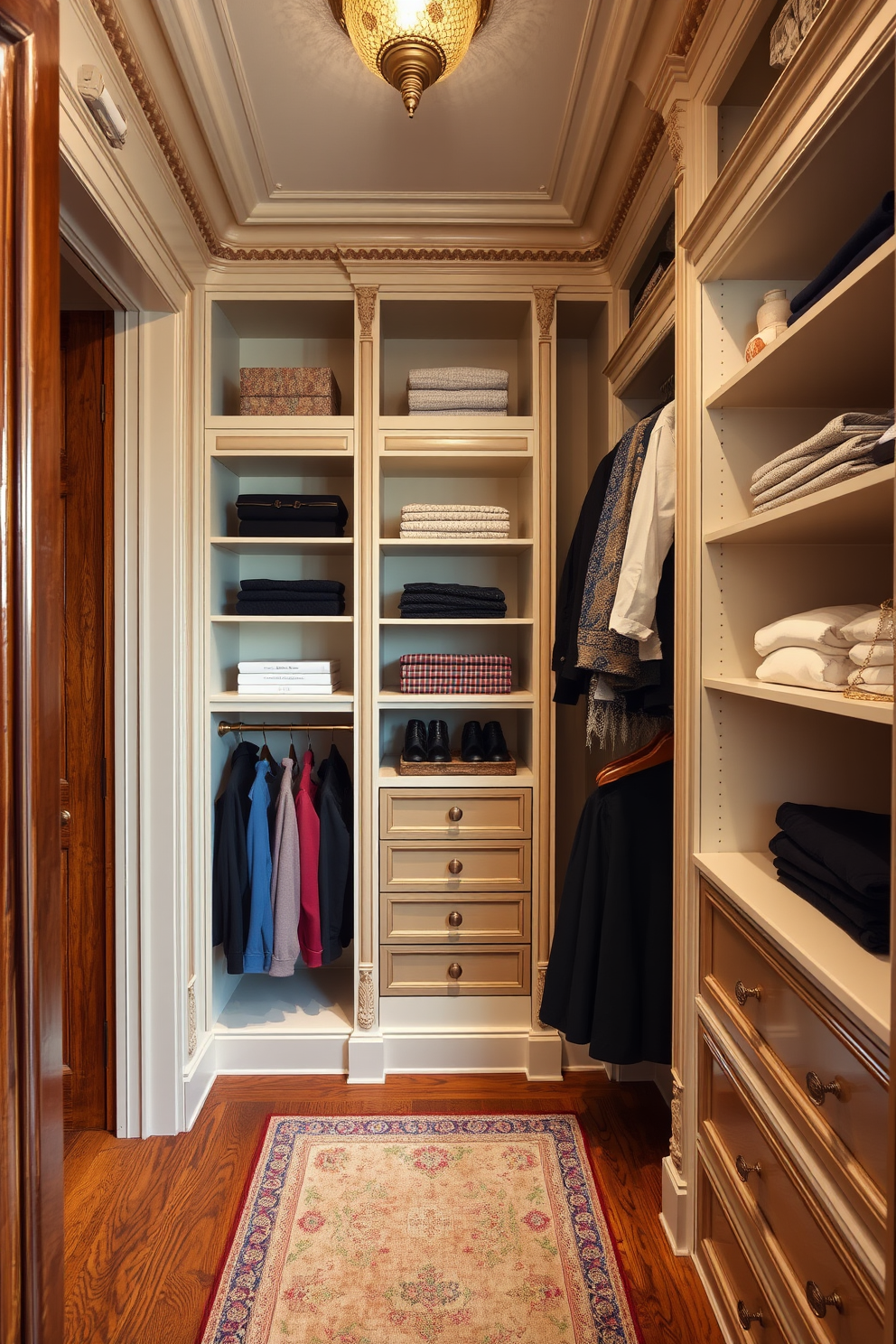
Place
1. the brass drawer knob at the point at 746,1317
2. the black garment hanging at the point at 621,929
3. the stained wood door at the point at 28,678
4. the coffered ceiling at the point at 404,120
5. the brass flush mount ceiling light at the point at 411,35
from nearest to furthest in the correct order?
the stained wood door at the point at 28,678, the brass drawer knob at the point at 746,1317, the brass flush mount ceiling light at the point at 411,35, the coffered ceiling at the point at 404,120, the black garment hanging at the point at 621,929

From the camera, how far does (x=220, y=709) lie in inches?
97.3

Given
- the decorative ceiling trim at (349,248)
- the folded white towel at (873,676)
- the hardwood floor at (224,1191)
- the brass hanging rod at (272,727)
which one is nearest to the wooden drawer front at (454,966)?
the hardwood floor at (224,1191)

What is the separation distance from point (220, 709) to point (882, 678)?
1.92m

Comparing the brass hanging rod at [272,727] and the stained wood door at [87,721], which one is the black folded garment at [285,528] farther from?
the brass hanging rod at [272,727]

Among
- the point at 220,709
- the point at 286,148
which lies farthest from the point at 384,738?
the point at 286,148

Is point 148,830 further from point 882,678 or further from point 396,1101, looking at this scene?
point 882,678

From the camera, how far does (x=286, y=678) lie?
2.53 m

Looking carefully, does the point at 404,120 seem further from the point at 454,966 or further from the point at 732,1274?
the point at 732,1274

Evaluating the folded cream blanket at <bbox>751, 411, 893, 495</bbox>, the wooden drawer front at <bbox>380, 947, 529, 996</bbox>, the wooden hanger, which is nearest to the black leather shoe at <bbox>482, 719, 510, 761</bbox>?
the wooden hanger

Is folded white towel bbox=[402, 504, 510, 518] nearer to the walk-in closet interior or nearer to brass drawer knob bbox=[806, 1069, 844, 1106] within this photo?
the walk-in closet interior

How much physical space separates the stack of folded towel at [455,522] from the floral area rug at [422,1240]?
1.76 m

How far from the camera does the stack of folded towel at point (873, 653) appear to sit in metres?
1.11

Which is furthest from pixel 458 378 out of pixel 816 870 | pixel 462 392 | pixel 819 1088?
pixel 819 1088

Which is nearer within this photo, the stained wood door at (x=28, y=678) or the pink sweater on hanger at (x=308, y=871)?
the stained wood door at (x=28, y=678)
